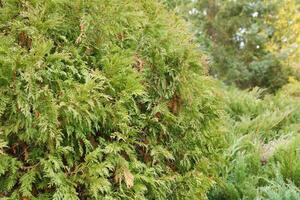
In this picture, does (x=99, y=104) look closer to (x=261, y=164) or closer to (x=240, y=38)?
(x=261, y=164)

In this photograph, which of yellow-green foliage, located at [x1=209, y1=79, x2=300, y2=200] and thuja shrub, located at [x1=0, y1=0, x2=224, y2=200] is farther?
yellow-green foliage, located at [x1=209, y1=79, x2=300, y2=200]

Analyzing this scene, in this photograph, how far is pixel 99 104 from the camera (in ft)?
5.57

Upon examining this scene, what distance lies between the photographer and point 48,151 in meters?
1.68

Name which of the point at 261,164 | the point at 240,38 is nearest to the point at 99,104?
the point at 261,164

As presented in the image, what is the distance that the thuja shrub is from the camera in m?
1.62

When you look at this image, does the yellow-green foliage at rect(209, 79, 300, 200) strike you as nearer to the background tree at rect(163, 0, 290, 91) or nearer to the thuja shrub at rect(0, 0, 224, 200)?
the thuja shrub at rect(0, 0, 224, 200)

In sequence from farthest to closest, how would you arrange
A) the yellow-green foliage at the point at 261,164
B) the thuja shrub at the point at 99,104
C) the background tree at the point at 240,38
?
the background tree at the point at 240,38 → the yellow-green foliage at the point at 261,164 → the thuja shrub at the point at 99,104

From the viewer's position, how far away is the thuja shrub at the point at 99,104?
162 centimetres

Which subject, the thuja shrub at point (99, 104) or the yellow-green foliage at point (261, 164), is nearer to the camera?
the thuja shrub at point (99, 104)

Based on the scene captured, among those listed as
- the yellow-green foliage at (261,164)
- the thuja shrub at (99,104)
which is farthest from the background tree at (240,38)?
the thuja shrub at (99,104)

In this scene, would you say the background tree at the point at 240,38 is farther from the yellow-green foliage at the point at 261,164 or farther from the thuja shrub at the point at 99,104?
the thuja shrub at the point at 99,104

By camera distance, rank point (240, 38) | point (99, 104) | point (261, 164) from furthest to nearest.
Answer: point (240, 38)
point (261, 164)
point (99, 104)

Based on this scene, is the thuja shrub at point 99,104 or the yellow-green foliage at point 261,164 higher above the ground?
the thuja shrub at point 99,104

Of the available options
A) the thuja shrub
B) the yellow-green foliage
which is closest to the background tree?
the yellow-green foliage
